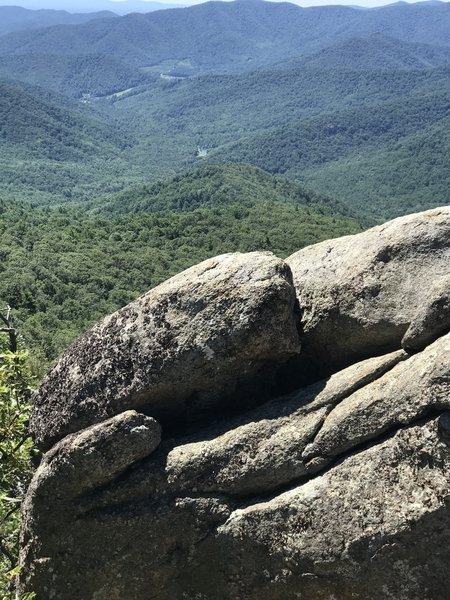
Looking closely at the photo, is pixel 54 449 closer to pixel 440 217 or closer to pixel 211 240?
pixel 440 217

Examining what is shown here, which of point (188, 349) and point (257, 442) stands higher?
point (188, 349)

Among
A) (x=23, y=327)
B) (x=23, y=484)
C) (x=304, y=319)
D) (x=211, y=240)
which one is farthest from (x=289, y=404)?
(x=211, y=240)

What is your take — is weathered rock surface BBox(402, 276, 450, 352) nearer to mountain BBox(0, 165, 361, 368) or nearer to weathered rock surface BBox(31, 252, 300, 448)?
weathered rock surface BBox(31, 252, 300, 448)

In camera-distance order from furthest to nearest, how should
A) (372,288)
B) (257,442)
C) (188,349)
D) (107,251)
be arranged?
(107,251) < (372,288) < (188,349) < (257,442)

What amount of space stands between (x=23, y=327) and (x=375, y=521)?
219ft

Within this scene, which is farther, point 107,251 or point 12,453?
point 107,251

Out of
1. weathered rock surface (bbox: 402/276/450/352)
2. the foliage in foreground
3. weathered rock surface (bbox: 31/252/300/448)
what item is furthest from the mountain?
weathered rock surface (bbox: 402/276/450/352)

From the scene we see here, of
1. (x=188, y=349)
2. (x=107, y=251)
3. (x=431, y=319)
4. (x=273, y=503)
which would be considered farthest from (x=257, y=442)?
(x=107, y=251)

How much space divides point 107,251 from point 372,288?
122318 mm

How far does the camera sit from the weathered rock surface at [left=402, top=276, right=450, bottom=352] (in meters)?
13.1

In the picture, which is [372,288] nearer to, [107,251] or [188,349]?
[188,349]

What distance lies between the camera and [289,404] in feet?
47.4

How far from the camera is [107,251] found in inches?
5251

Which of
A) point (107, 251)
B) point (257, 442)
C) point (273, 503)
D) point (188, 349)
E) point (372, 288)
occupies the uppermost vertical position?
point (372, 288)
